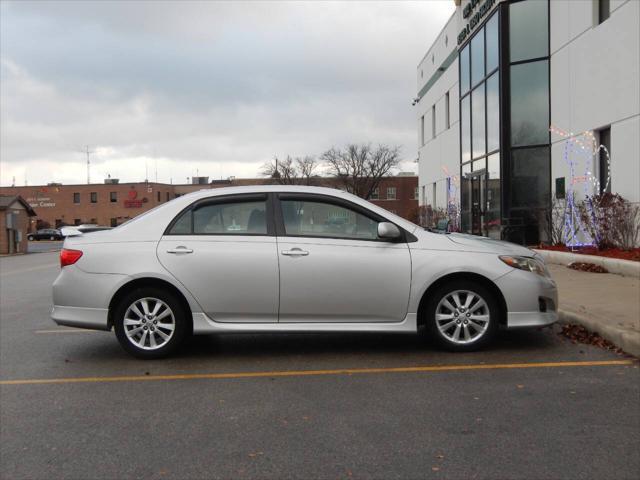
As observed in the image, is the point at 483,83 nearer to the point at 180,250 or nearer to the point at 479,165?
the point at 479,165

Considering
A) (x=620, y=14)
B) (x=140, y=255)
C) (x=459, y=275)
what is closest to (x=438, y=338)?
Result: (x=459, y=275)

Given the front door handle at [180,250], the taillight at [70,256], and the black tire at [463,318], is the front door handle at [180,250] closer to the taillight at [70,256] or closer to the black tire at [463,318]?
the taillight at [70,256]

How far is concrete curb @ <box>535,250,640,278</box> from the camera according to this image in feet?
36.3

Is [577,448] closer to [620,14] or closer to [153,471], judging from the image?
[153,471]

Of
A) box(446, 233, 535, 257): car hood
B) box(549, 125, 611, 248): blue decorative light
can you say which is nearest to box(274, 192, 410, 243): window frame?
box(446, 233, 535, 257): car hood

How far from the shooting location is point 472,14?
2286 centimetres

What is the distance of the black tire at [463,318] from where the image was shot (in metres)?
6.28

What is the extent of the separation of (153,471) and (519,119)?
58.0ft

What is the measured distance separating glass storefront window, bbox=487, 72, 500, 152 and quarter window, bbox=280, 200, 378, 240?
47.9 ft

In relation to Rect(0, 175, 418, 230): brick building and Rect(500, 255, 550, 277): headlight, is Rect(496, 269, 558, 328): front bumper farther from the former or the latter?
Rect(0, 175, 418, 230): brick building

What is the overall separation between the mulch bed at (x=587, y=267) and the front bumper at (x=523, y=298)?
6.53 m

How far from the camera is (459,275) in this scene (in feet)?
20.7

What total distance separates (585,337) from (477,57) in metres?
17.3

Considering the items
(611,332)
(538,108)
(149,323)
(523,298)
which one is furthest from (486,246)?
(538,108)
